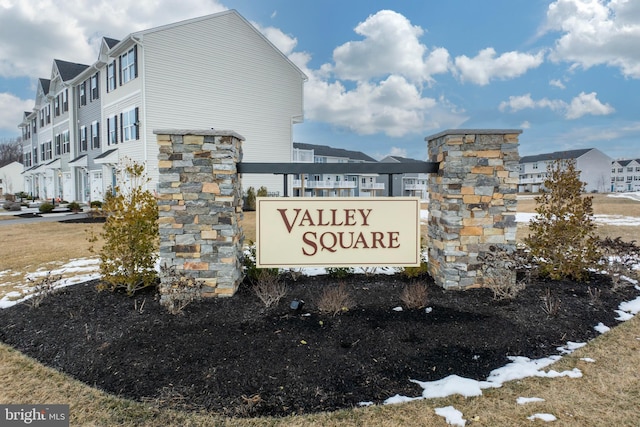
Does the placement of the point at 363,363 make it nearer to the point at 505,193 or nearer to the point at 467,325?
the point at 467,325

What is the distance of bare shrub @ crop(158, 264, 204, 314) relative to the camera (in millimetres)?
4762

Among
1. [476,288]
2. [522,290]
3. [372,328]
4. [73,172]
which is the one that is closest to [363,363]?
[372,328]

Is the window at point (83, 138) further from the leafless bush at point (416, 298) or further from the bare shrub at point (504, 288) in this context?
the bare shrub at point (504, 288)

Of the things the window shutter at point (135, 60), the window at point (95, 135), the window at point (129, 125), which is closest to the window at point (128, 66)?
the window shutter at point (135, 60)

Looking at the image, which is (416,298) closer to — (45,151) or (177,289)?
(177,289)

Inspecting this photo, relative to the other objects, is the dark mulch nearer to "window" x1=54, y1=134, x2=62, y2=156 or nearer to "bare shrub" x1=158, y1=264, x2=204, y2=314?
"bare shrub" x1=158, y1=264, x2=204, y2=314

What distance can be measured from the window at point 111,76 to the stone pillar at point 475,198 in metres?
18.8

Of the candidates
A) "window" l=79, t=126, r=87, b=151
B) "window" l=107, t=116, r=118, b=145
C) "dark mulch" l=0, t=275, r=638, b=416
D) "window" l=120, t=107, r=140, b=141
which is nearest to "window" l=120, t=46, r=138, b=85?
"window" l=120, t=107, r=140, b=141

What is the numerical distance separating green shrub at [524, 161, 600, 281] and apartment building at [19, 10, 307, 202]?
14788mm

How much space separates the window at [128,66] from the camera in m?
16.5

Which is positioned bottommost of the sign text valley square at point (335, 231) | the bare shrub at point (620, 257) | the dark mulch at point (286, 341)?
the dark mulch at point (286, 341)

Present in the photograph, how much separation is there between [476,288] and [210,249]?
3.84 metres

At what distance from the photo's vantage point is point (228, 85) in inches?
717

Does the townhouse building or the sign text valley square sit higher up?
the townhouse building
